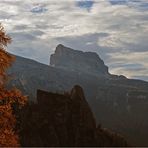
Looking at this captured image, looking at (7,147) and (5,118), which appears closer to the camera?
(7,147)

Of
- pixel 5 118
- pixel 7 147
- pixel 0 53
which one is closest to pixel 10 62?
pixel 0 53

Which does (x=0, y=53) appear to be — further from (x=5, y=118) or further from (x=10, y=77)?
(x=5, y=118)

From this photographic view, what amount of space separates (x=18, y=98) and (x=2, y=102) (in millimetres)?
1045

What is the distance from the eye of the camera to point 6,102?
28141 mm

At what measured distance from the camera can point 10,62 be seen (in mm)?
28406

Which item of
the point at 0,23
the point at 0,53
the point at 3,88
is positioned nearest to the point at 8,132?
the point at 3,88

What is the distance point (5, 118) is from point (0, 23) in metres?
5.54

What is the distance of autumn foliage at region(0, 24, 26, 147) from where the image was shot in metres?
27.3

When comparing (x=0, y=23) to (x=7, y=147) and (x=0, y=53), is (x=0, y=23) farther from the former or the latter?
(x=7, y=147)

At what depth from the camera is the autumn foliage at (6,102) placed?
89.6 feet

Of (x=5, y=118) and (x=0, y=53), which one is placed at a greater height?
(x=0, y=53)

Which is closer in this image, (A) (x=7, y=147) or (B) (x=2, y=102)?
(A) (x=7, y=147)

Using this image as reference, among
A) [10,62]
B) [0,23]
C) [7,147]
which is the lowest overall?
[7,147]

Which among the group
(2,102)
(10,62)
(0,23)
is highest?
(0,23)
